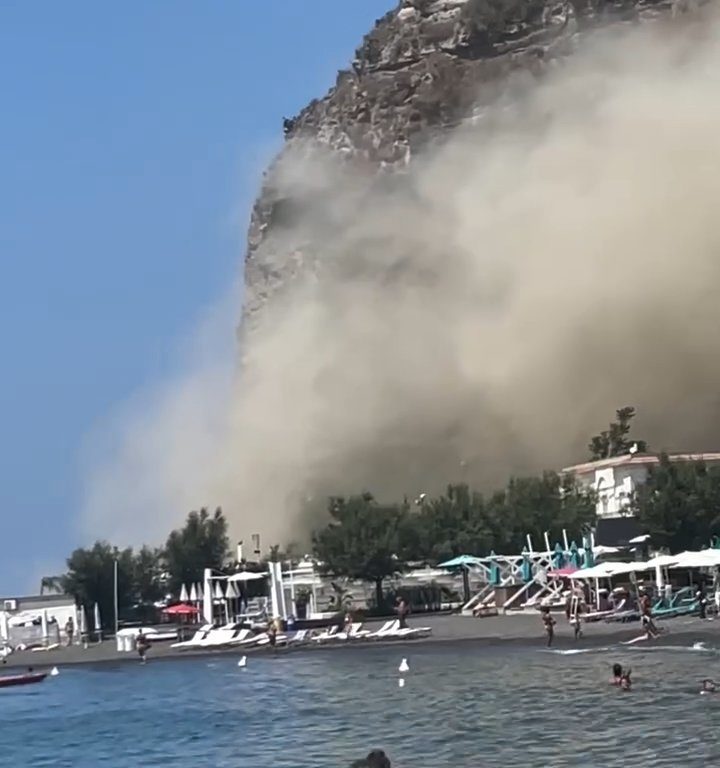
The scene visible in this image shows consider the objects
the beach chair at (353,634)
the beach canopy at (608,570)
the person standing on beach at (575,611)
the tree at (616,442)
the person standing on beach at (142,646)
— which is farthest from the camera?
the tree at (616,442)

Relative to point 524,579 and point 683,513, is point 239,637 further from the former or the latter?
point 683,513

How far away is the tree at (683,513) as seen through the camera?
66.2 metres

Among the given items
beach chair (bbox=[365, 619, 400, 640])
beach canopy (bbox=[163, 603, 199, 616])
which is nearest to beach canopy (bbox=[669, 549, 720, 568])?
beach chair (bbox=[365, 619, 400, 640])

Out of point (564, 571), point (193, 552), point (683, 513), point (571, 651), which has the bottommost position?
point (571, 651)

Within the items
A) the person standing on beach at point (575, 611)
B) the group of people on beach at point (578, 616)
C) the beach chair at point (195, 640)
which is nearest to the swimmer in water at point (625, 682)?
the group of people on beach at point (578, 616)

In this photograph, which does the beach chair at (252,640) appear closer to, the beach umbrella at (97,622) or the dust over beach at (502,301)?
the beach umbrella at (97,622)

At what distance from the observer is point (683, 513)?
66.4 m

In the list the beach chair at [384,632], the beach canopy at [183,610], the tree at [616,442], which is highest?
the tree at [616,442]

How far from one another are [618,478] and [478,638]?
37.6 m

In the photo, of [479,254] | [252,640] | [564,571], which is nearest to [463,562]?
[564,571]

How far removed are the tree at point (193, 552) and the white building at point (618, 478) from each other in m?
19.6

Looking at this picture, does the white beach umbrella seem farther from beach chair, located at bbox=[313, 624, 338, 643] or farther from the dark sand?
beach chair, located at bbox=[313, 624, 338, 643]

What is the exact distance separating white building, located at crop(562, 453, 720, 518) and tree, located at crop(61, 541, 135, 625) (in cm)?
2436

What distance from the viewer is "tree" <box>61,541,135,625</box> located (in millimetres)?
79438
